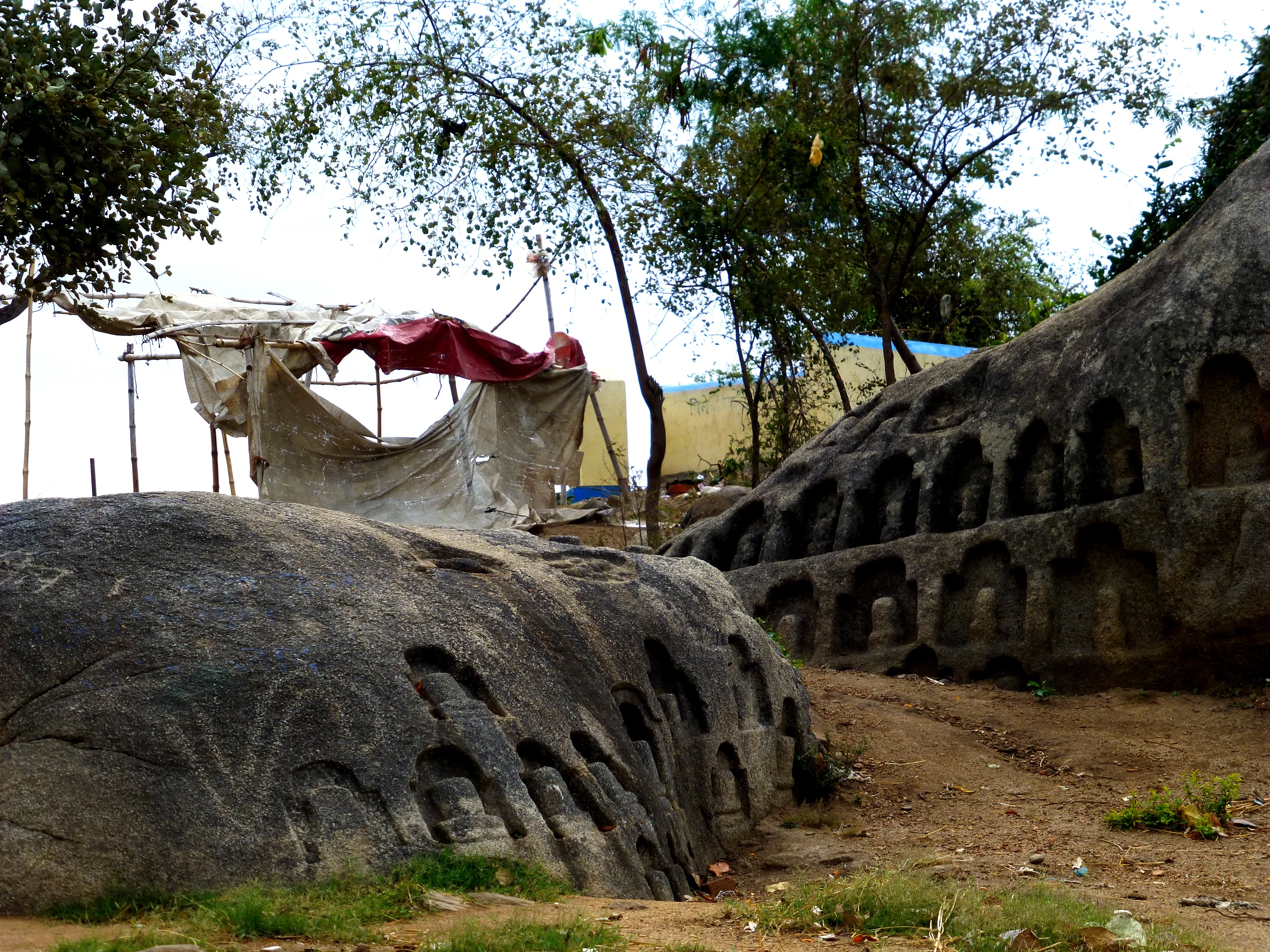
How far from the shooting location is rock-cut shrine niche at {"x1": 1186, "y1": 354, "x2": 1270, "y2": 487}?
8.59 metres

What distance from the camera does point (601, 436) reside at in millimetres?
25688

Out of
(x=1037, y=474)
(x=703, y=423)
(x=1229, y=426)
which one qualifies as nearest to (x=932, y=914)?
(x=1229, y=426)

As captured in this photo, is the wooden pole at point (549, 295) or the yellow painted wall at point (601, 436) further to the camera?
the yellow painted wall at point (601, 436)

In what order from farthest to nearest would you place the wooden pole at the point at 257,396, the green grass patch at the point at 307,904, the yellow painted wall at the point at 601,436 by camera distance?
the yellow painted wall at the point at 601,436 → the wooden pole at the point at 257,396 → the green grass patch at the point at 307,904

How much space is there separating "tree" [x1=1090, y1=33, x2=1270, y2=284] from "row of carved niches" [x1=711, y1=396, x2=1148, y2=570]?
4607 mm

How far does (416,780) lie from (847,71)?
12.8 m

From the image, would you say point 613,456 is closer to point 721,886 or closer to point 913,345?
point 913,345

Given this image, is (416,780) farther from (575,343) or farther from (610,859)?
(575,343)

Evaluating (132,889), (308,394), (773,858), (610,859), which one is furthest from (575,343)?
(132,889)

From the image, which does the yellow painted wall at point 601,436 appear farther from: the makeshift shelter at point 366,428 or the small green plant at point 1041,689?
the small green plant at point 1041,689

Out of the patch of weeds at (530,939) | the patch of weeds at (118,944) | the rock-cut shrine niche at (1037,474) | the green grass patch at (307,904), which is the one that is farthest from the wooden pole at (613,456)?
Answer: the patch of weeds at (118,944)

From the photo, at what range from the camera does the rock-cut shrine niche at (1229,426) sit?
8.59 metres

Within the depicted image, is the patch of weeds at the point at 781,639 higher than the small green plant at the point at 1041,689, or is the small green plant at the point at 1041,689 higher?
the patch of weeds at the point at 781,639

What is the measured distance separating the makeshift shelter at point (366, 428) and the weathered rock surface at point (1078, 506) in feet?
15.4
